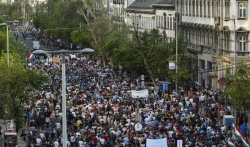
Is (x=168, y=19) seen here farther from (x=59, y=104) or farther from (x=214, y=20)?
(x=59, y=104)

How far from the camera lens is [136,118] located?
6569 cm

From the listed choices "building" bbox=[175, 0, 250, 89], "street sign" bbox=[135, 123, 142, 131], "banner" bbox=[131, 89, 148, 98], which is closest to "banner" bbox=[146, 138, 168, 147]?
"street sign" bbox=[135, 123, 142, 131]

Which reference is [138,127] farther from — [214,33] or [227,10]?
[214,33]

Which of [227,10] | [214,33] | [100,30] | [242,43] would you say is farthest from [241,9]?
[100,30]

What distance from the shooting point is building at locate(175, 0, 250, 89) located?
88.8 metres

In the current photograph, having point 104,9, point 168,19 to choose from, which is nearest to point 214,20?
point 168,19

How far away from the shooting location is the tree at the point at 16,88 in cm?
6297

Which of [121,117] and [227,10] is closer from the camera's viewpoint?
[121,117]

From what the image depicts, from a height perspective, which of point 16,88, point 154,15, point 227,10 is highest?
point 227,10

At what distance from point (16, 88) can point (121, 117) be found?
782 centimetres

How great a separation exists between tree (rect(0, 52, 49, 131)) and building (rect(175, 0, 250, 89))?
22.4 meters

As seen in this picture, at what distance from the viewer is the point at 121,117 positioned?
68.0 metres

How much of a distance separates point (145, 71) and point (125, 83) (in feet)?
27.9

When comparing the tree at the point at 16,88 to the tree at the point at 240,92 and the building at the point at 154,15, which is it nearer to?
the tree at the point at 240,92
